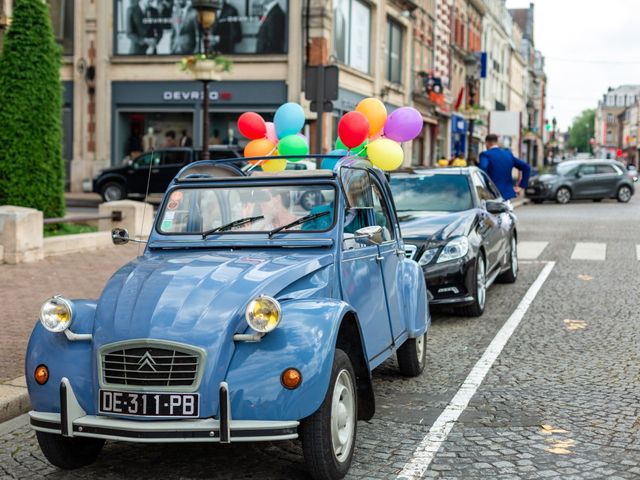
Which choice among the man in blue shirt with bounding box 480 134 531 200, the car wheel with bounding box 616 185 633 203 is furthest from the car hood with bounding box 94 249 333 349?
the car wheel with bounding box 616 185 633 203

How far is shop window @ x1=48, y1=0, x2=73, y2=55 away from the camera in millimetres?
33000

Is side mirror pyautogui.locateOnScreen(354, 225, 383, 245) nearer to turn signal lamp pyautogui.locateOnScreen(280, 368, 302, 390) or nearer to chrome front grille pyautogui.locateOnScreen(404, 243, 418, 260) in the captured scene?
turn signal lamp pyautogui.locateOnScreen(280, 368, 302, 390)

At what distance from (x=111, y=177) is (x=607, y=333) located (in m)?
21.1

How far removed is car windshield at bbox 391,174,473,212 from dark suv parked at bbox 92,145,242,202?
1694 centimetres

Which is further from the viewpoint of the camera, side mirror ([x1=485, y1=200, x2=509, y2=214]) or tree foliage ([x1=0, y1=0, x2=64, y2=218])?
tree foliage ([x1=0, y1=0, x2=64, y2=218])

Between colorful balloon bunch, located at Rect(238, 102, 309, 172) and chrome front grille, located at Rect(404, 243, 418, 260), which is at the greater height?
colorful balloon bunch, located at Rect(238, 102, 309, 172)

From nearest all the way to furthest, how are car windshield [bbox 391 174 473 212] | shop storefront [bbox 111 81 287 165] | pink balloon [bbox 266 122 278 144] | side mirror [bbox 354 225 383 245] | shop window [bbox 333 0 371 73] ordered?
side mirror [bbox 354 225 383 245]
pink balloon [bbox 266 122 278 144]
car windshield [bbox 391 174 473 212]
shop storefront [bbox 111 81 287 165]
shop window [bbox 333 0 371 73]

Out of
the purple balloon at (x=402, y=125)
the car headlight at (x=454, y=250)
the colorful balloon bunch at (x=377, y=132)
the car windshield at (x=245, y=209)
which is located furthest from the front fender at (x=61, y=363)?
the car headlight at (x=454, y=250)

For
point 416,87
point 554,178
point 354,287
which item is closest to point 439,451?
point 354,287

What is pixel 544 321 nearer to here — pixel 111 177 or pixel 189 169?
pixel 189 169

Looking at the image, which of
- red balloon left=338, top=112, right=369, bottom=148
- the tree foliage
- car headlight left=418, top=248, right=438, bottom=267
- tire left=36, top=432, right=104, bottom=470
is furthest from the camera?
the tree foliage

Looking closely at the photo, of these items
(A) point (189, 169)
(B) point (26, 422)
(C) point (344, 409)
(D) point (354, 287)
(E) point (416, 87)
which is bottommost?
(B) point (26, 422)

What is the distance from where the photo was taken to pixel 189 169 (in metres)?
6.14

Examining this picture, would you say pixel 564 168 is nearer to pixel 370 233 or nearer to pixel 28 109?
pixel 28 109
